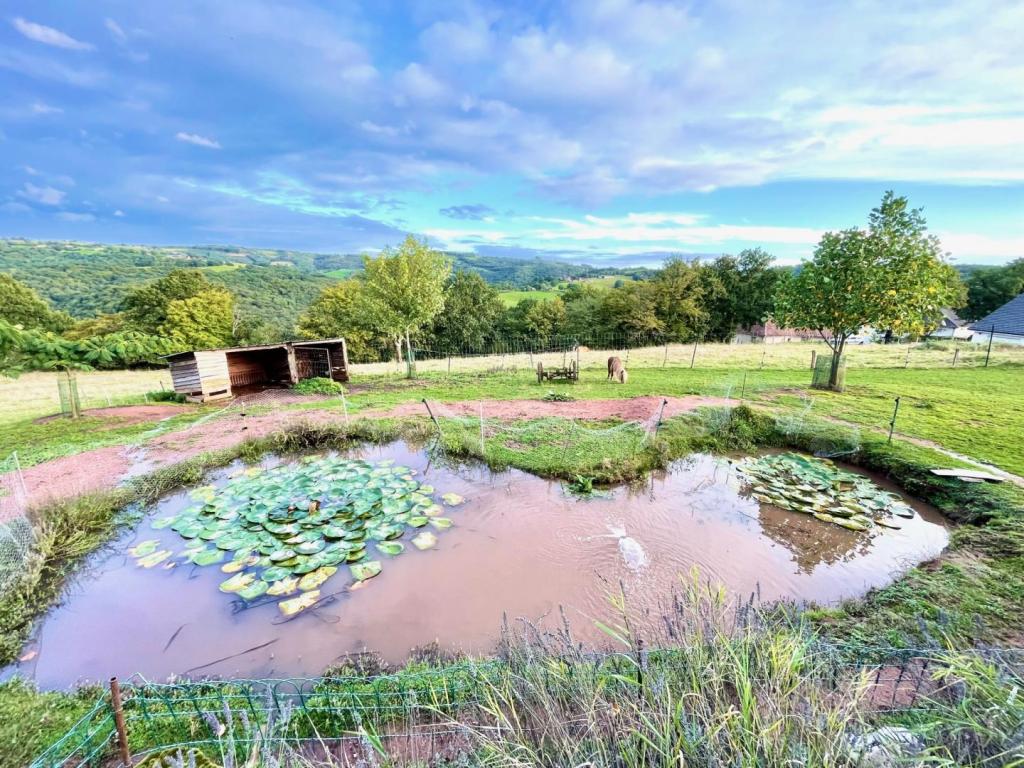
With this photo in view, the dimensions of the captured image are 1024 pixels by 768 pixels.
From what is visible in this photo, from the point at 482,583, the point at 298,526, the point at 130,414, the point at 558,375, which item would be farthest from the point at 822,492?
the point at 130,414

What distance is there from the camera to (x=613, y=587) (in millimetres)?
5094

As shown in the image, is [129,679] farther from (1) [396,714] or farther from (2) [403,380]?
(2) [403,380]

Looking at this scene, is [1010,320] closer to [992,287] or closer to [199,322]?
[992,287]

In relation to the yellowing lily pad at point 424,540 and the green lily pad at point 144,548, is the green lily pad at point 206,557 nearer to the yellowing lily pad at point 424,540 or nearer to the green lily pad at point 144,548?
the green lily pad at point 144,548

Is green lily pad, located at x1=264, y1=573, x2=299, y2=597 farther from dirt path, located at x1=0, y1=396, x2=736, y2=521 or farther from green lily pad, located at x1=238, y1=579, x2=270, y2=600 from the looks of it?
dirt path, located at x1=0, y1=396, x2=736, y2=521

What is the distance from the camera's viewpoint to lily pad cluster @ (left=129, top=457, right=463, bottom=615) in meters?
5.36

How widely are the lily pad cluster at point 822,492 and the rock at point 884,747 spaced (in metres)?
5.16

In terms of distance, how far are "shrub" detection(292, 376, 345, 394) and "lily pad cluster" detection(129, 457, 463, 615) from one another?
302 inches

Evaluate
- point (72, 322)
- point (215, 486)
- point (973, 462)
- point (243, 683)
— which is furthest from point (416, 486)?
point (72, 322)

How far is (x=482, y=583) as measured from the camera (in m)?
5.27

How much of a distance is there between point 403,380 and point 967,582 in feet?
55.4

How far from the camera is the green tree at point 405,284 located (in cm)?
1831

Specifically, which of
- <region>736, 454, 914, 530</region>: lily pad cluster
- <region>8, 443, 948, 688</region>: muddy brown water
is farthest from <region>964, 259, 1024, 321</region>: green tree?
<region>8, 443, 948, 688</region>: muddy brown water

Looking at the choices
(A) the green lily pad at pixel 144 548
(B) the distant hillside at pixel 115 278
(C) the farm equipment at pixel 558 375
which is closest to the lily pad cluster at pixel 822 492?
(C) the farm equipment at pixel 558 375
